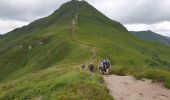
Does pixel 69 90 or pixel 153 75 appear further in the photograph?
pixel 153 75

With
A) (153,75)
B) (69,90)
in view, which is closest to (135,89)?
(153,75)

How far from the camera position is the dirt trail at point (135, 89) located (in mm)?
36219

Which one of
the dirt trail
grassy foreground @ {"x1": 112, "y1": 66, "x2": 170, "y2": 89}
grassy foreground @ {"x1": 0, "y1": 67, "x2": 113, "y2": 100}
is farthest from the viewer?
grassy foreground @ {"x1": 112, "y1": 66, "x2": 170, "y2": 89}

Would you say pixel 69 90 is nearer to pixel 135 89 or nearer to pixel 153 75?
pixel 135 89

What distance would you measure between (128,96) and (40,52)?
5537 inches

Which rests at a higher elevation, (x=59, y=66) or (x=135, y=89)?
(x=59, y=66)

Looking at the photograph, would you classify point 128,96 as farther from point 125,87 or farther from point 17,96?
point 17,96

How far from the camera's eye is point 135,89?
3872 cm

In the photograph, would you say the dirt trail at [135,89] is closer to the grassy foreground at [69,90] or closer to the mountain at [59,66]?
the grassy foreground at [69,90]

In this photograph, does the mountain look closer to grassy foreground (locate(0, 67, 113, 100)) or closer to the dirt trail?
grassy foreground (locate(0, 67, 113, 100))

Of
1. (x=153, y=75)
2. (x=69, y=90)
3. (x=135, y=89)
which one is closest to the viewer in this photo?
(x=69, y=90)

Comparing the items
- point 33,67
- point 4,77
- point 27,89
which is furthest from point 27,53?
point 27,89

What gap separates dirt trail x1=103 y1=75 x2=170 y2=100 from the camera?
36219 mm

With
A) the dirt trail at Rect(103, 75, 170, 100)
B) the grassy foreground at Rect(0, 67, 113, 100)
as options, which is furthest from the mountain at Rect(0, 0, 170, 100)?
the dirt trail at Rect(103, 75, 170, 100)
